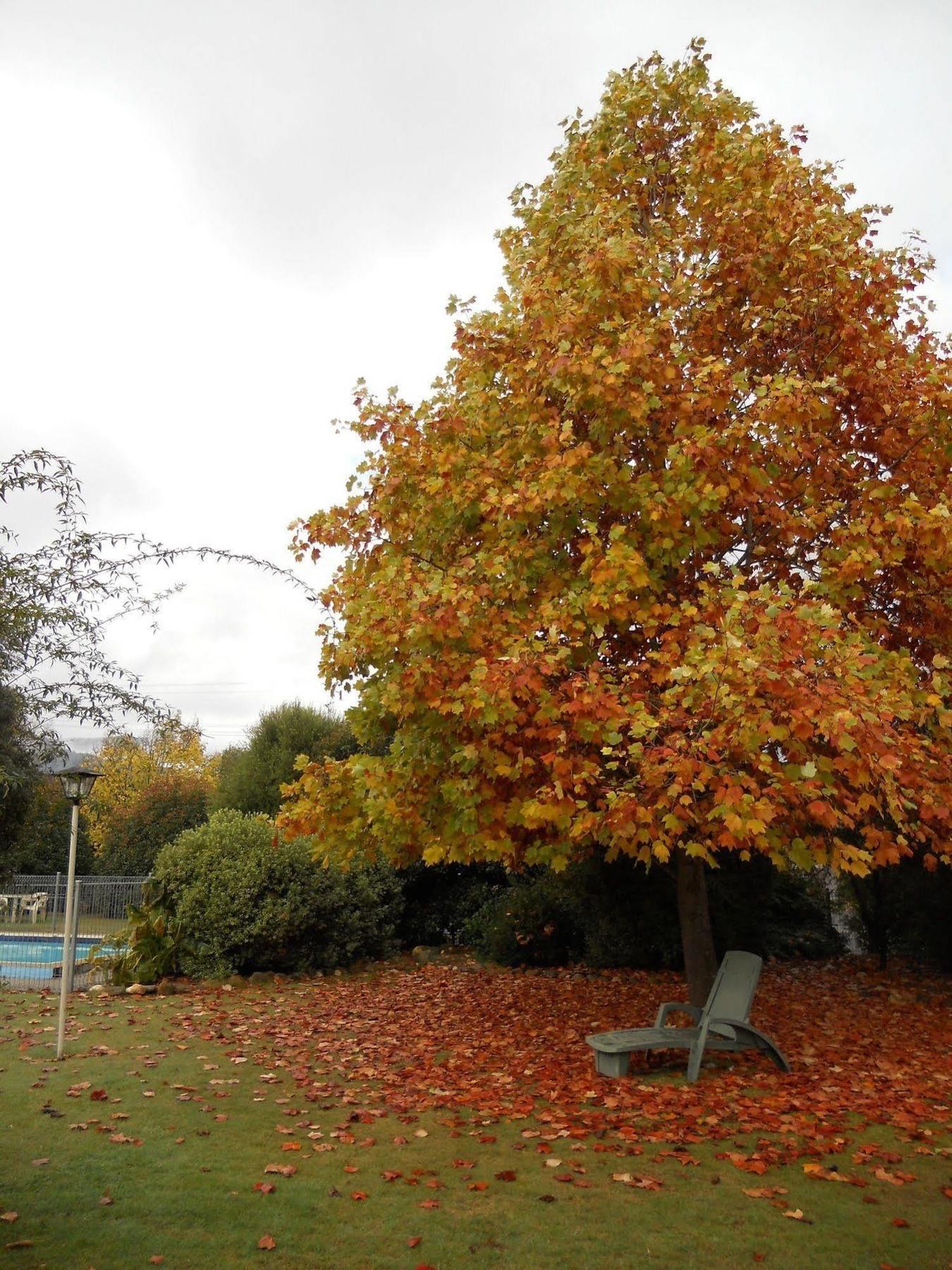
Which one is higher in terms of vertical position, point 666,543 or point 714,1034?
point 666,543

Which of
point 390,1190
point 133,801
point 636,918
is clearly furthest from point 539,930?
point 133,801

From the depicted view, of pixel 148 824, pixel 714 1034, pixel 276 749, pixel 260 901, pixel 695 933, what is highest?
pixel 276 749

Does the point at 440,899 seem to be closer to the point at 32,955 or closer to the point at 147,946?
the point at 147,946

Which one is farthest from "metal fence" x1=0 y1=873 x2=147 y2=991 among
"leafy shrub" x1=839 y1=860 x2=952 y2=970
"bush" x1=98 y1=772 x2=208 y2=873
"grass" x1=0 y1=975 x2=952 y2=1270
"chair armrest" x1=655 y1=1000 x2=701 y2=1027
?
"leafy shrub" x1=839 y1=860 x2=952 y2=970

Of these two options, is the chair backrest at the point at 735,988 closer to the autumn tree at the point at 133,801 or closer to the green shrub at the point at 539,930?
the green shrub at the point at 539,930

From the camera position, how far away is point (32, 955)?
1530 centimetres

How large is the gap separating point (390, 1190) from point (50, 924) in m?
13.0

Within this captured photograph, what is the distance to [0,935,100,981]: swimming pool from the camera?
14.0 meters

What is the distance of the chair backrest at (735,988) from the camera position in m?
7.43

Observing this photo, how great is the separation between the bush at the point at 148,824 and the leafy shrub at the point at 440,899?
12114 millimetres

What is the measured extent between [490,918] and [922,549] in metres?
9.84

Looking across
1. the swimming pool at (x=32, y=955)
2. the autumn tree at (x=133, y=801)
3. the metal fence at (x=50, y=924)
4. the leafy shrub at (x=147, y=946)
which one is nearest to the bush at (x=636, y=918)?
the leafy shrub at (x=147, y=946)

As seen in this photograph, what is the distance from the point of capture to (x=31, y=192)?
659cm

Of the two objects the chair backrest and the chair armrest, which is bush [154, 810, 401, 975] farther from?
the chair backrest
